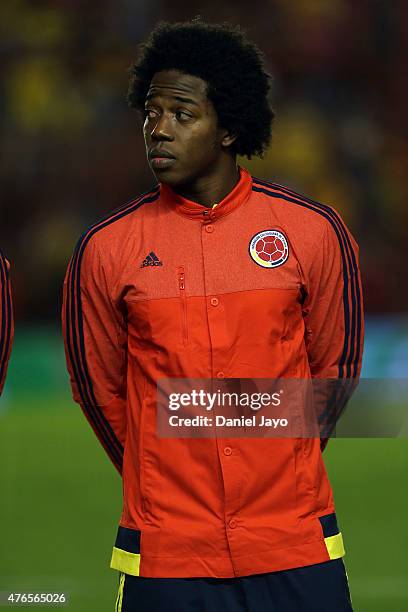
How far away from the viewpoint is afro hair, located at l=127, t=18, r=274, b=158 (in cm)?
303

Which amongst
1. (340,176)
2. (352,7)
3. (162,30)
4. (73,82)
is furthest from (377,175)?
(162,30)

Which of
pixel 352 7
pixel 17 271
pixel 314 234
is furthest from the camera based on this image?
pixel 352 7

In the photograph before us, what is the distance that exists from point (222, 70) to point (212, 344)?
2.14 feet

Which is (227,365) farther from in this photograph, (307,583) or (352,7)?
(352,7)

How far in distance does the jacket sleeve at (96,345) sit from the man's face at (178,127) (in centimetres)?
26

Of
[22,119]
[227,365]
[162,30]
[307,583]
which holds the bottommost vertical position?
[307,583]

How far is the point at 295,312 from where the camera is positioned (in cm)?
298

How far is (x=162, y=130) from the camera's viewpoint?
293 cm

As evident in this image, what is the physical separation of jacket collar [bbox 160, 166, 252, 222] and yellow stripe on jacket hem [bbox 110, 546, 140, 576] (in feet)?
2.54

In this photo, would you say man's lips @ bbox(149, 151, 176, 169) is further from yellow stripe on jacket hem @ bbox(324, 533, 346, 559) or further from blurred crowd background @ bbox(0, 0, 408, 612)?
blurred crowd background @ bbox(0, 0, 408, 612)

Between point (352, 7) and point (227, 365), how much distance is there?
32.7ft

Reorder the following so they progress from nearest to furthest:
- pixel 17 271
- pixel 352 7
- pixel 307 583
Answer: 1. pixel 307 583
2. pixel 17 271
3. pixel 352 7

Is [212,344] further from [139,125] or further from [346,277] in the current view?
[139,125]

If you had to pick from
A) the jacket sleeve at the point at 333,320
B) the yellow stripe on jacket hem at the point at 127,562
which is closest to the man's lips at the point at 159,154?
the jacket sleeve at the point at 333,320
